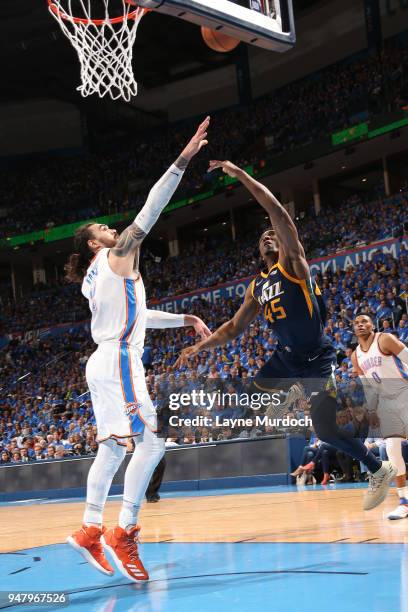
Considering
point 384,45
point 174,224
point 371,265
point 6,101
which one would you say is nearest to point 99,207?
point 174,224

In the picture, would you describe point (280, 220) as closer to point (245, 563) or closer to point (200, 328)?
point (200, 328)

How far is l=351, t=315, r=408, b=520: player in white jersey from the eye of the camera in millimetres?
7250

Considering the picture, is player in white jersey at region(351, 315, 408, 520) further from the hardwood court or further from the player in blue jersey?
the player in blue jersey

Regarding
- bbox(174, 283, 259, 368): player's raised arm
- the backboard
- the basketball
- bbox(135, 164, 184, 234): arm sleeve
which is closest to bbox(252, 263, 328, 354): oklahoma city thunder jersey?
bbox(174, 283, 259, 368): player's raised arm

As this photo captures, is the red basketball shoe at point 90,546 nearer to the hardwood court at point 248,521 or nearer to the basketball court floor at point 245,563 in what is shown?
the basketball court floor at point 245,563

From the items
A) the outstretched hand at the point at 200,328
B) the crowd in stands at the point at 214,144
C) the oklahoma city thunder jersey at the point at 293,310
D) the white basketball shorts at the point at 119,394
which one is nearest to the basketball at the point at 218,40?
the oklahoma city thunder jersey at the point at 293,310

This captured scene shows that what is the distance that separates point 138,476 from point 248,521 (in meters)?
3.38

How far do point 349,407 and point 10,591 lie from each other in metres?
3.36

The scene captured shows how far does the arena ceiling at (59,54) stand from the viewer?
28906mm

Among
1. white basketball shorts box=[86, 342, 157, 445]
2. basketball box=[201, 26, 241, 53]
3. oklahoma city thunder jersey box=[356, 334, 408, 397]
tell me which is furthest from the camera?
oklahoma city thunder jersey box=[356, 334, 408, 397]

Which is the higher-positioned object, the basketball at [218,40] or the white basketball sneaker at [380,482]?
the basketball at [218,40]

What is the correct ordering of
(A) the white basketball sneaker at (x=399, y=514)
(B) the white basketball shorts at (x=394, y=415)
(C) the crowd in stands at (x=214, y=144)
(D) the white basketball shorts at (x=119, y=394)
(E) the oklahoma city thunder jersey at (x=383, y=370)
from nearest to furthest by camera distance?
(D) the white basketball shorts at (x=119, y=394) < (A) the white basketball sneaker at (x=399, y=514) < (B) the white basketball shorts at (x=394, y=415) < (E) the oklahoma city thunder jersey at (x=383, y=370) < (C) the crowd in stands at (x=214, y=144)

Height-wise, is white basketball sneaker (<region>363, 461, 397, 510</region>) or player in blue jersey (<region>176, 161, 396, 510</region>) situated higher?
player in blue jersey (<region>176, 161, 396, 510</region>)

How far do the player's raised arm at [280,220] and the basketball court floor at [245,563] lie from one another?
81.2 inches
